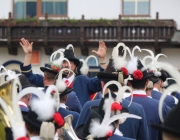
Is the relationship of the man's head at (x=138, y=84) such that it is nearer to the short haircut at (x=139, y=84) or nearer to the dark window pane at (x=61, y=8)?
the short haircut at (x=139, y=84)

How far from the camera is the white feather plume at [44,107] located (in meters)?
4.19

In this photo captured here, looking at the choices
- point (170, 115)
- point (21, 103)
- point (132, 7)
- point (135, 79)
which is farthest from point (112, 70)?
point (132, 7)

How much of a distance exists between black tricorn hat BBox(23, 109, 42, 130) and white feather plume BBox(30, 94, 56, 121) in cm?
2

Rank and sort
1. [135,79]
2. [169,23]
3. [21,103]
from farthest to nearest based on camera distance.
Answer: [169,23] < [135,79] < [21,103]

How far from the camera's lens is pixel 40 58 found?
23.3 m

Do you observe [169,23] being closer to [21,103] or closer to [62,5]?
[62,5]

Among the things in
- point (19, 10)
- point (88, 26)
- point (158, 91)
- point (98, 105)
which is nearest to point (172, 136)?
point (98, 105)

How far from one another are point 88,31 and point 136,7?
7.63 feet

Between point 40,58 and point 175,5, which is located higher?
point 175,5

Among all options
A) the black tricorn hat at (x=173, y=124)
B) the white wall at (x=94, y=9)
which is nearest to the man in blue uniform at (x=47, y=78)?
the black tricorn hat at (x=173, y=124)

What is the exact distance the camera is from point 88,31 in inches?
854

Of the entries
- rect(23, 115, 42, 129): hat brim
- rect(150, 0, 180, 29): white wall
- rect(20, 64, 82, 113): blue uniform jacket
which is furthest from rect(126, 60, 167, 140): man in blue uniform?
rect(150, 0, 180, 29): white wall

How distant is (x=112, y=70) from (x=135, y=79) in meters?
0.24

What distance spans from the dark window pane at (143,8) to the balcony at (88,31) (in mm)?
1418
